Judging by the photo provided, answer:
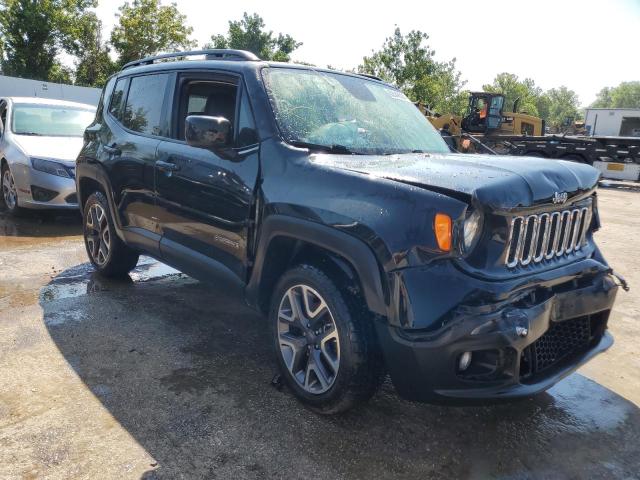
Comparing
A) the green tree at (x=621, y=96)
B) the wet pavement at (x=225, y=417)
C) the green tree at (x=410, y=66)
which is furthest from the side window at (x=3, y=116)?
the green tree at (x=621, y=96)

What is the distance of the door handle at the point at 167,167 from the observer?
146 inches

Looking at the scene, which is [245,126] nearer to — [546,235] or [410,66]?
[546,235]

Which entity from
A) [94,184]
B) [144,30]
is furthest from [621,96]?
[94,184]

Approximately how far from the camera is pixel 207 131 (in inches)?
122

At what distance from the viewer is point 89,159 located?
4902 mm

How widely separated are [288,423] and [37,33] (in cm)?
3675

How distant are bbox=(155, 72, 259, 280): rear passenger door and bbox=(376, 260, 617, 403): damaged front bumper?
1220 mm

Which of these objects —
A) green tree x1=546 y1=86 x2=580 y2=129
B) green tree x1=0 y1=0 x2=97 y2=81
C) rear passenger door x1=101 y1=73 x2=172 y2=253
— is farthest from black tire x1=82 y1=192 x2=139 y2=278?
green tree x1=546 y1=86 x2=580 y2=129

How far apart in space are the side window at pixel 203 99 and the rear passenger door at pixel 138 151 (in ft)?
0.59

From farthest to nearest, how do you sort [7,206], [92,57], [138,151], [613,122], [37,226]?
1. [92,57]
2. [613,122]
3. [7,206]
4. [37,226]
5. [138,151]

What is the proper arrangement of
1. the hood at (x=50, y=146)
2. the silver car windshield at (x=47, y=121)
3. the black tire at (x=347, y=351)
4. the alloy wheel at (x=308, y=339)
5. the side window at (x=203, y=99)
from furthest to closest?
1. the silver car windshield at (x=47, y=121)
2. the hood at (x=50, y=146)
3. the side window at (x=203, y=99)
4. the alloy wheel at (x=308, y=339)
5. the black tire at (x=347, y=351)

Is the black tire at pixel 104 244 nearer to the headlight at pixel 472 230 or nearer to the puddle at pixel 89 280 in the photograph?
the puddle at pixel 89 280

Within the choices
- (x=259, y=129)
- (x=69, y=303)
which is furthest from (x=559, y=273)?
(x=69, y=303)

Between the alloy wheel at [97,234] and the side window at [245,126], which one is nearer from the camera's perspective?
the side window at [245,126]
